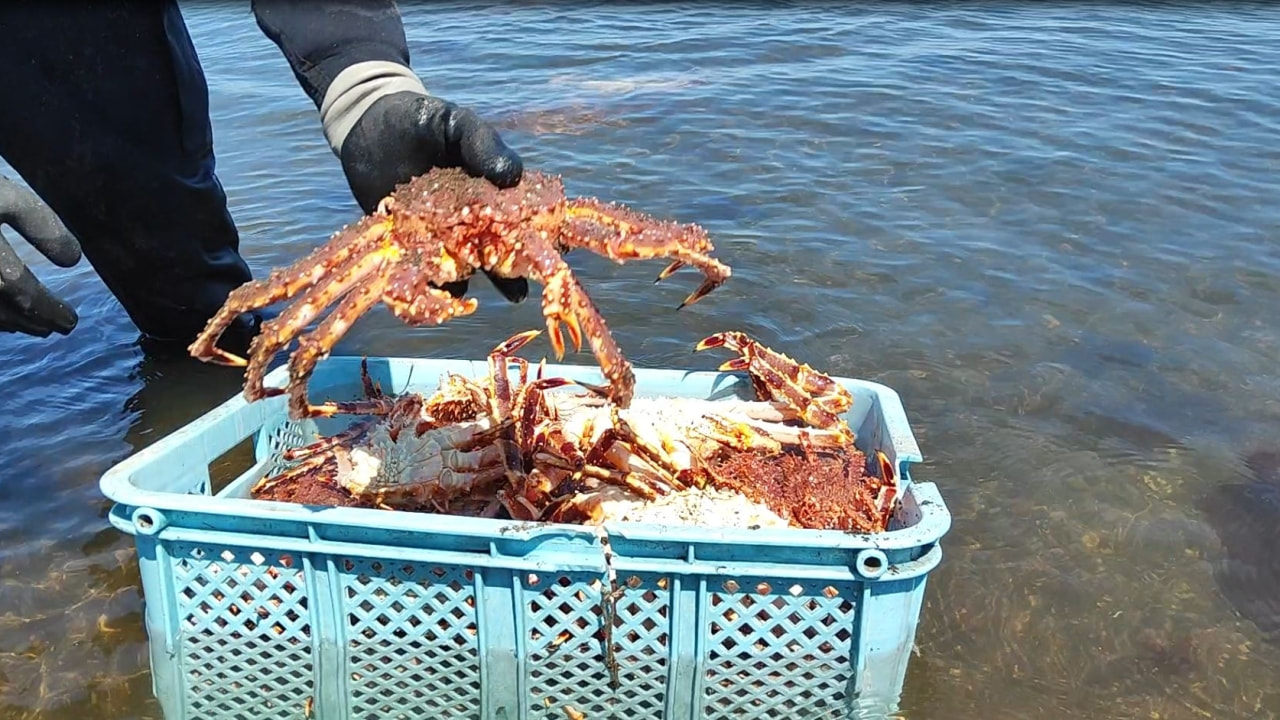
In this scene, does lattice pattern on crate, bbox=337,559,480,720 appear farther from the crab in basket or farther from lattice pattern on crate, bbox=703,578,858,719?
lattice pattern on crate, bbox=703,578,858,719

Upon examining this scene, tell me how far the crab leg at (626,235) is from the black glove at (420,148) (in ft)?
0.76

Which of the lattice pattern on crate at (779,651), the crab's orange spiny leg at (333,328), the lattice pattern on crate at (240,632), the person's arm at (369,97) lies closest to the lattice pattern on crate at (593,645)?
the lattice pattern on crate at (779,651)

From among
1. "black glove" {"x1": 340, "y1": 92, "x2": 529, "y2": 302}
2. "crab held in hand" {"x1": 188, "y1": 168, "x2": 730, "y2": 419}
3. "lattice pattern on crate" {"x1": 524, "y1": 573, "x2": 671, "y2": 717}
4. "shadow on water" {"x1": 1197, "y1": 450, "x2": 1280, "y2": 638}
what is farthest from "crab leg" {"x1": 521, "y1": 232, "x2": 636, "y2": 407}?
"shadow on water" {"x1": 1197, "y1": 450, "x2": 1280, "y2": 638}

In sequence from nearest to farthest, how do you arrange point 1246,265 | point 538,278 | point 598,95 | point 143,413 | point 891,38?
1. point 538,278
2. point 143,413
3. point 1246,265
4. point 598,95
5. point 891,38

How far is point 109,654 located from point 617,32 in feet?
41.8

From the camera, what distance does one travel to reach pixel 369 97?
349cm

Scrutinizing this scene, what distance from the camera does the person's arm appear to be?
10.5 feet

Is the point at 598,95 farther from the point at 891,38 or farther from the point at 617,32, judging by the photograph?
the point at 891,38

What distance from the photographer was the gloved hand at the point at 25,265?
3.69 m

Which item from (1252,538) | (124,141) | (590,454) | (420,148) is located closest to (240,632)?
(590,454)

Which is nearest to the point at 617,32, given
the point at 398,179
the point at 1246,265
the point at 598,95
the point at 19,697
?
the point at 598,95

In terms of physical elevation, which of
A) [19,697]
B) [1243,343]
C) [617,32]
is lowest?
[19,697]

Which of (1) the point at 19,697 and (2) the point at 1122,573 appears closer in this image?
(1) the point at 19,697

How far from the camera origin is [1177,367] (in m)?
5.62
